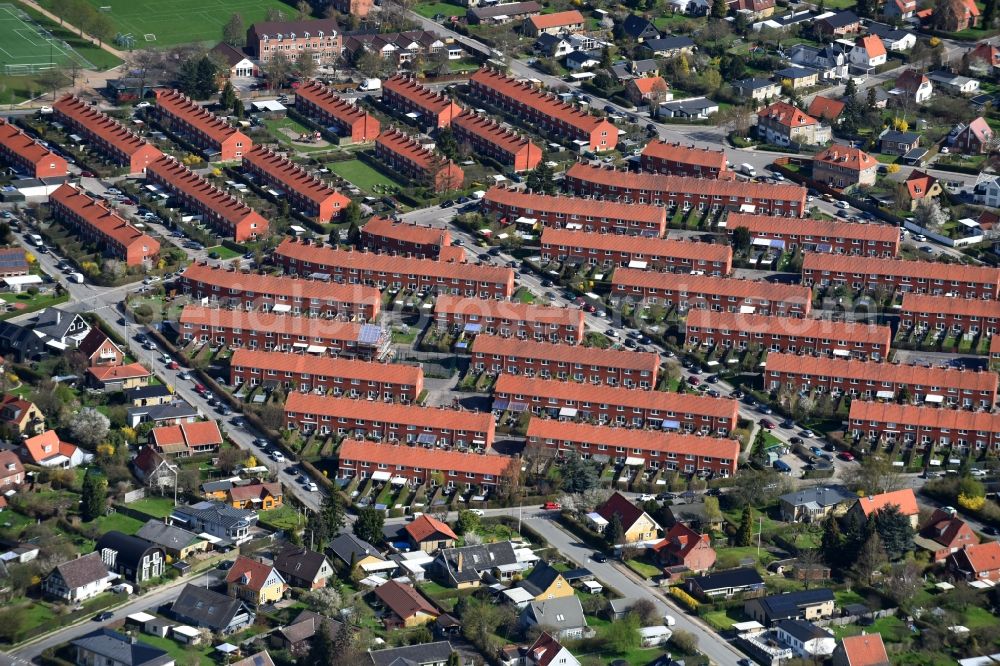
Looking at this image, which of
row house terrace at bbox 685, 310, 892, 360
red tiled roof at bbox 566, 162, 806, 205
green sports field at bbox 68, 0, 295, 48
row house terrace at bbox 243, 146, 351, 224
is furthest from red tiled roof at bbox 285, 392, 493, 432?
green sports field at bbox 68, 0, 295, 48

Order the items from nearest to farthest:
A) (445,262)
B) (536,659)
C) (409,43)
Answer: (536,659) → (445,262) → (409,43)

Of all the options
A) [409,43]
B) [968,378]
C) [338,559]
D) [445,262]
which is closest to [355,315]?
[445,262]

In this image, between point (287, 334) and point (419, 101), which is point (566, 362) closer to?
point (287, 334)

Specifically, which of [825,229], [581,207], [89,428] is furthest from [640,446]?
[581,207]

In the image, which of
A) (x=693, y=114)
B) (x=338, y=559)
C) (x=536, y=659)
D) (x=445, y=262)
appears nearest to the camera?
(x=536, y=659)

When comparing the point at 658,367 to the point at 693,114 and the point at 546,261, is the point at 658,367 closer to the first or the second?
the point at 546,261

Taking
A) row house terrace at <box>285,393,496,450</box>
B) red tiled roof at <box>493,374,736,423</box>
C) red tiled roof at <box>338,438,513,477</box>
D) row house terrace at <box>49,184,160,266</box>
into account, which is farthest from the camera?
row house terrace at <box>49,184,160,266</box>

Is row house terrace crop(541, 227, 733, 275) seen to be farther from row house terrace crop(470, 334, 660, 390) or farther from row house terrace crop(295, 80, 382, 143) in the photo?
row house terrace crop(295, 80, 382, 143)
